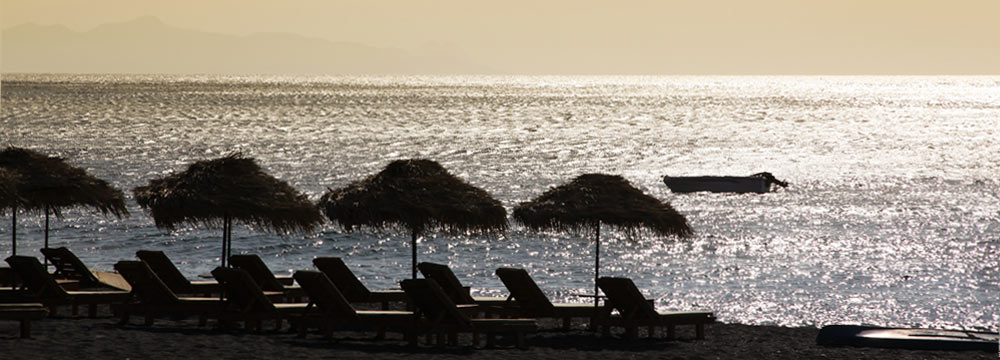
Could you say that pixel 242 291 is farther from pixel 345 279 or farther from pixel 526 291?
pixel 526 291

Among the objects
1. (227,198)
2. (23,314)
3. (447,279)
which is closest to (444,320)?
(447,279)

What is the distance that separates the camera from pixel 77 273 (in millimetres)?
15648

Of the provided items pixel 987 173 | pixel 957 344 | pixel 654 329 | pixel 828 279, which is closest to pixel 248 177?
pixel 654 329

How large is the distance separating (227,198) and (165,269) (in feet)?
4.14

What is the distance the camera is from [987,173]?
202 feet

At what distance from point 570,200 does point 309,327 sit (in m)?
3.14

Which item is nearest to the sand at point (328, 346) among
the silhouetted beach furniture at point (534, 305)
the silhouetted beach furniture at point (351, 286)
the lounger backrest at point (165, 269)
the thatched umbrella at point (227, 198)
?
the silhouetted beach furniture at point (534, 305)

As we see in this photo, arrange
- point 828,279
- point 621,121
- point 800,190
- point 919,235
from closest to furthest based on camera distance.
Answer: point 828,279
point 919,235
point 800,190
point 621,121

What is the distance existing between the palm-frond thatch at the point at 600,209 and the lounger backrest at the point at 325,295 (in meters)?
2.67

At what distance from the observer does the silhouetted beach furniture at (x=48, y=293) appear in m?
13.0

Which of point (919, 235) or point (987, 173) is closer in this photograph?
point (919, 235)

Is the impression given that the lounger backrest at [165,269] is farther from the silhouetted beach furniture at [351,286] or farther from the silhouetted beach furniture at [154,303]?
the silhouetted beach furniture at [351,286]

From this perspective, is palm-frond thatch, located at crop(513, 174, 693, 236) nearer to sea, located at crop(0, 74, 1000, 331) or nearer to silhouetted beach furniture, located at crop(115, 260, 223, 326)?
sea, located at crop(0, 74, 1000, 331)

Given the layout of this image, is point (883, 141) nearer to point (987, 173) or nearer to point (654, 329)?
point (987, 173)
